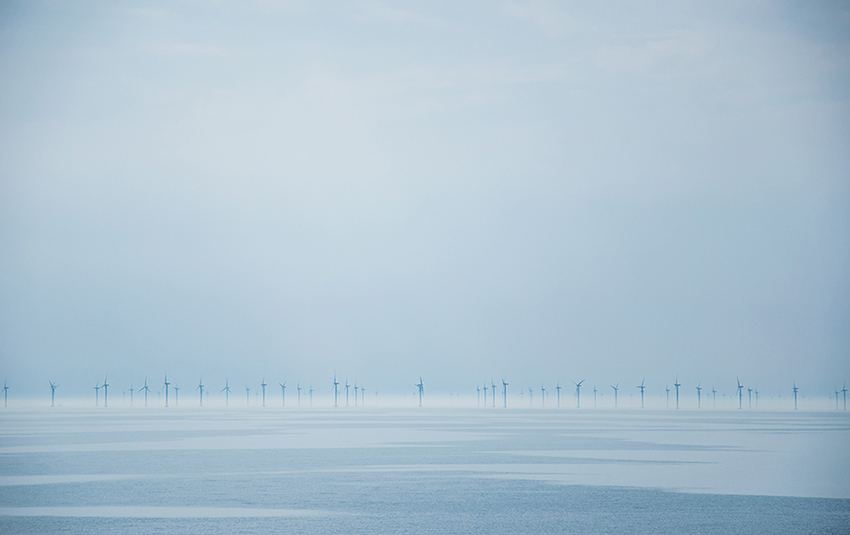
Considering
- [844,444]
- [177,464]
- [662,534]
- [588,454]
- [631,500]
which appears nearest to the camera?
[662,534]

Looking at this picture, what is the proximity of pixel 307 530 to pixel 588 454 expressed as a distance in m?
36.6

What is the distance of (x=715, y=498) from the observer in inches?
1513

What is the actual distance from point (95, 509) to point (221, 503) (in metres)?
4.70

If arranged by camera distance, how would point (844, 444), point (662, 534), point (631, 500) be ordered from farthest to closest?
point (844, 444) → point (631, 500) → point (662, 534)

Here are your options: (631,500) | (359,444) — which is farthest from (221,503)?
(359,444)

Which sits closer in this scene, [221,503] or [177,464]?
[221,503]

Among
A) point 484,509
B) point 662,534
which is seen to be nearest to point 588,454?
point 484,509

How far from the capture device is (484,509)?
3531cm

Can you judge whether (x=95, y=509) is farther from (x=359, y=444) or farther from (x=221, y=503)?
(x=359, y=444)

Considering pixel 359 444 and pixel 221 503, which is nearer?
pixel 221 503

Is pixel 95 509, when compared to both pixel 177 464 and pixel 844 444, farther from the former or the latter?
pixel 844 444

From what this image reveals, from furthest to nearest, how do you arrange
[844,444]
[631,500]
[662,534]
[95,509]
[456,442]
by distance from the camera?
[456,442] < [844,444] < [631,500] < [95,509] < [662,534]

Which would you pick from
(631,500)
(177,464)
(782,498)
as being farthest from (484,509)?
(177,464)

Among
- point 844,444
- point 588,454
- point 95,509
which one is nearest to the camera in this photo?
point 95,509
